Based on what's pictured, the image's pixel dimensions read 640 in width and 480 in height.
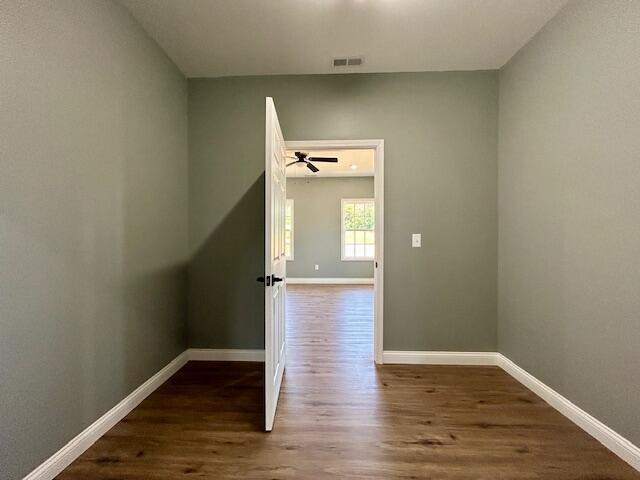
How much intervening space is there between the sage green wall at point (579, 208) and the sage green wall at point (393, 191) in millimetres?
259

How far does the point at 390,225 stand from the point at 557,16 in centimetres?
186

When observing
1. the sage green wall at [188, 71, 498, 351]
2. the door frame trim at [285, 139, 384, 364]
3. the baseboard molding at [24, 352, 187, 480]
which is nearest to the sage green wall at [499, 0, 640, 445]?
the sage green wall at [188, 71, 498, 351]

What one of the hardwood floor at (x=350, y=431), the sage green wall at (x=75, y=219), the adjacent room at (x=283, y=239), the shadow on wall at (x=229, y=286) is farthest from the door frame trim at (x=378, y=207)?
the sage green wall at (x=75, y=219)

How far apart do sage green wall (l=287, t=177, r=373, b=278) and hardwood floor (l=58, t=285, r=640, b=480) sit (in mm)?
5304

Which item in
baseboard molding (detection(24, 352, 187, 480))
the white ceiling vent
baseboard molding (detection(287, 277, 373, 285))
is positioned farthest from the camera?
baseboard molding (detection(287, 277, 373, 285))

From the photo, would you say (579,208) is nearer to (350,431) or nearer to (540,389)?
(540,389)

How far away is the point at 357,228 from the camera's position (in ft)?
26.9

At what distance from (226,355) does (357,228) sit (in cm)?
577

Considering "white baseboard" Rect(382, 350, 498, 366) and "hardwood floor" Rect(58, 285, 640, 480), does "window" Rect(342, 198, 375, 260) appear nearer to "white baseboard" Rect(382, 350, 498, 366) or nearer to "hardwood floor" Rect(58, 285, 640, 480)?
"white baseboard" Rect(382, 350, 498, 366)

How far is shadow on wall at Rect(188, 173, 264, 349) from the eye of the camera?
2.92 m

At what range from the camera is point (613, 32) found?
1.69 meters

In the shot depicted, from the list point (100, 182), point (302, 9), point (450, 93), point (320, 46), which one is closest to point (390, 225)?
point (450, 93)

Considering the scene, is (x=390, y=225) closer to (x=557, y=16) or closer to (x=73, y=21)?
(x=557, y=16)

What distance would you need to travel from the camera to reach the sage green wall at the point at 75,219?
4.35 ft
